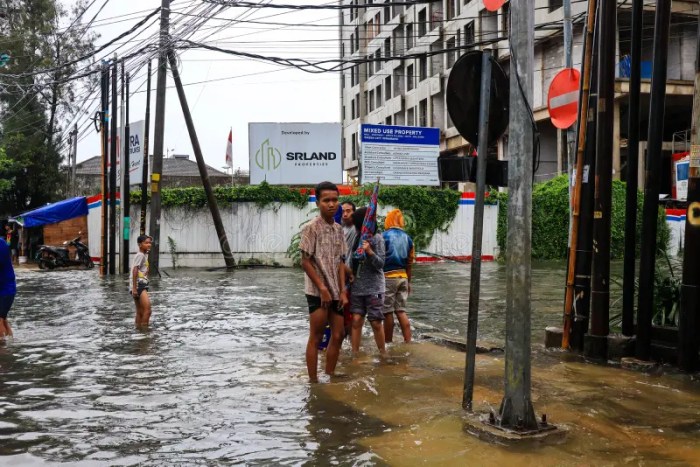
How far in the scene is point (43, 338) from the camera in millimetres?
9781

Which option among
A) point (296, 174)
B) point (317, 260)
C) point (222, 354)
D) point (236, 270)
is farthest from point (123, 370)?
point (296, 174)

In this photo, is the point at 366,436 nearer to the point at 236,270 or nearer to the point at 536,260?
the point at 236,270

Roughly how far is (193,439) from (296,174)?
2162 centimetres

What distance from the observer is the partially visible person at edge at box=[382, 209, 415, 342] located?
8602 millimetres

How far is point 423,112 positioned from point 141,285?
3990cm

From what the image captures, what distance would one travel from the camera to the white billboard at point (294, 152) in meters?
25.9

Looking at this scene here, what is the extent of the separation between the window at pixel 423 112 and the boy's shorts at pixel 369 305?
4075 centimetres

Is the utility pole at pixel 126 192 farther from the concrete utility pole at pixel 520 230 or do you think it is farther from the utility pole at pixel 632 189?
the concrete utility pole at pixel 520 230

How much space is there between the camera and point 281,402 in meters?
6.01

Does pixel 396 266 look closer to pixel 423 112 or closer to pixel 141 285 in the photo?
pixel 141 285

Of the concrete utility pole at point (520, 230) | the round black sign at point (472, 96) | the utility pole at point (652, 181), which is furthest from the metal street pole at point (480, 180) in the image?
the utility pole at point (652, 181)

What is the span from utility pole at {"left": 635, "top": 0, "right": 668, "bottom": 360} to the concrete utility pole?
2.76 meters

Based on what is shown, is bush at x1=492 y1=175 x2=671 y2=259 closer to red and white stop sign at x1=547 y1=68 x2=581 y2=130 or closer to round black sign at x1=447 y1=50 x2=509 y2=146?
red and white stop sign at x1=547 y1=68 x2=581 y2=130

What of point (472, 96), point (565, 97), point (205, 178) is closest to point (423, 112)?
point (205, 178)
